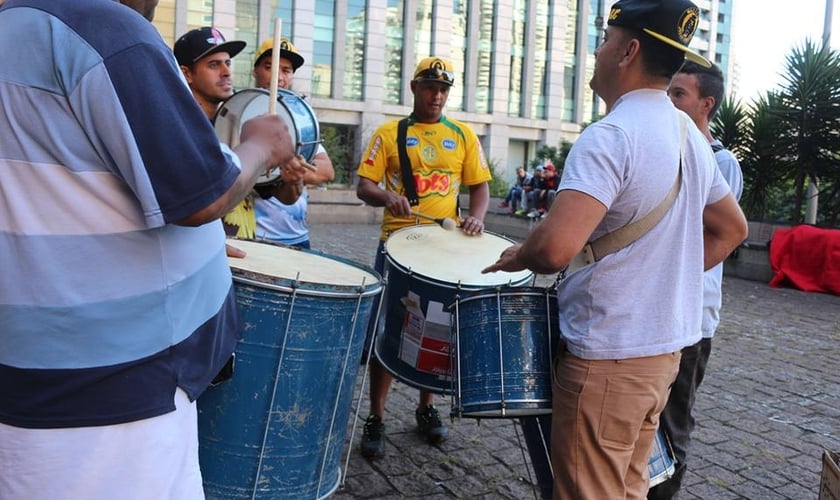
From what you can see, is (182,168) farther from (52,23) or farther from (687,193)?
(687,193)

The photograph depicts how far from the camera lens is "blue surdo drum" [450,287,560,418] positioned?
8.59 ft

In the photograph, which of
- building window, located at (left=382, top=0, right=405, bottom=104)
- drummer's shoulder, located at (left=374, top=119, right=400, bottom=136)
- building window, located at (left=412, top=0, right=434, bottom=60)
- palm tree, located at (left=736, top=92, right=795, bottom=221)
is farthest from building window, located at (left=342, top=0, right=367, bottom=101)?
drummer's shoulder, located at (left=374, top=119, right=400, bottom=136)

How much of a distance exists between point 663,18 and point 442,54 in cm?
4537

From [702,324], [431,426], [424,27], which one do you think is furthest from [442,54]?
[702,324]

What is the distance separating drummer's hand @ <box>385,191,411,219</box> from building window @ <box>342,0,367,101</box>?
130 feet

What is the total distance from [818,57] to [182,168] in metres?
14.2

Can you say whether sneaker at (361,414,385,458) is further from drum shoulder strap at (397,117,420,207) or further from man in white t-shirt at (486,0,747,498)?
man in white t-shirt at (486,0,747,498)

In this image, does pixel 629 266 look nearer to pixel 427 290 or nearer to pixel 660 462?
pixel 660 462

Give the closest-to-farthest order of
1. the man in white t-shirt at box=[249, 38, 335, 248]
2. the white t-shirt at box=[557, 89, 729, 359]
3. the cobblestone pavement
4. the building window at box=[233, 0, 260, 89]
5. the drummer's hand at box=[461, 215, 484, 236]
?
the white t-shirt at box=[557, 89, 729, 359]
the cobblestone pavement
the drummer's hand at box=[461, 215, 484, 236]
the man in white t-shirt at box=[249, 38, 335, 248]
the building window at box=[233, 0, 260, 89]

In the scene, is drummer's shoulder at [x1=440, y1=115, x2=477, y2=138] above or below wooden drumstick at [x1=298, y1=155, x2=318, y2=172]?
above

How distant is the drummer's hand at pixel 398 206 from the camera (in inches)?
176

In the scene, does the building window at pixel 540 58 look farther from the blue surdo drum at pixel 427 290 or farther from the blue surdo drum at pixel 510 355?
the blue surdo drum at pixel 510 355

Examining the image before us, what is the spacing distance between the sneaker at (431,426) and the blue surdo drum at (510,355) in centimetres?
176

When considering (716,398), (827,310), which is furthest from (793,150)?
(716,398)
